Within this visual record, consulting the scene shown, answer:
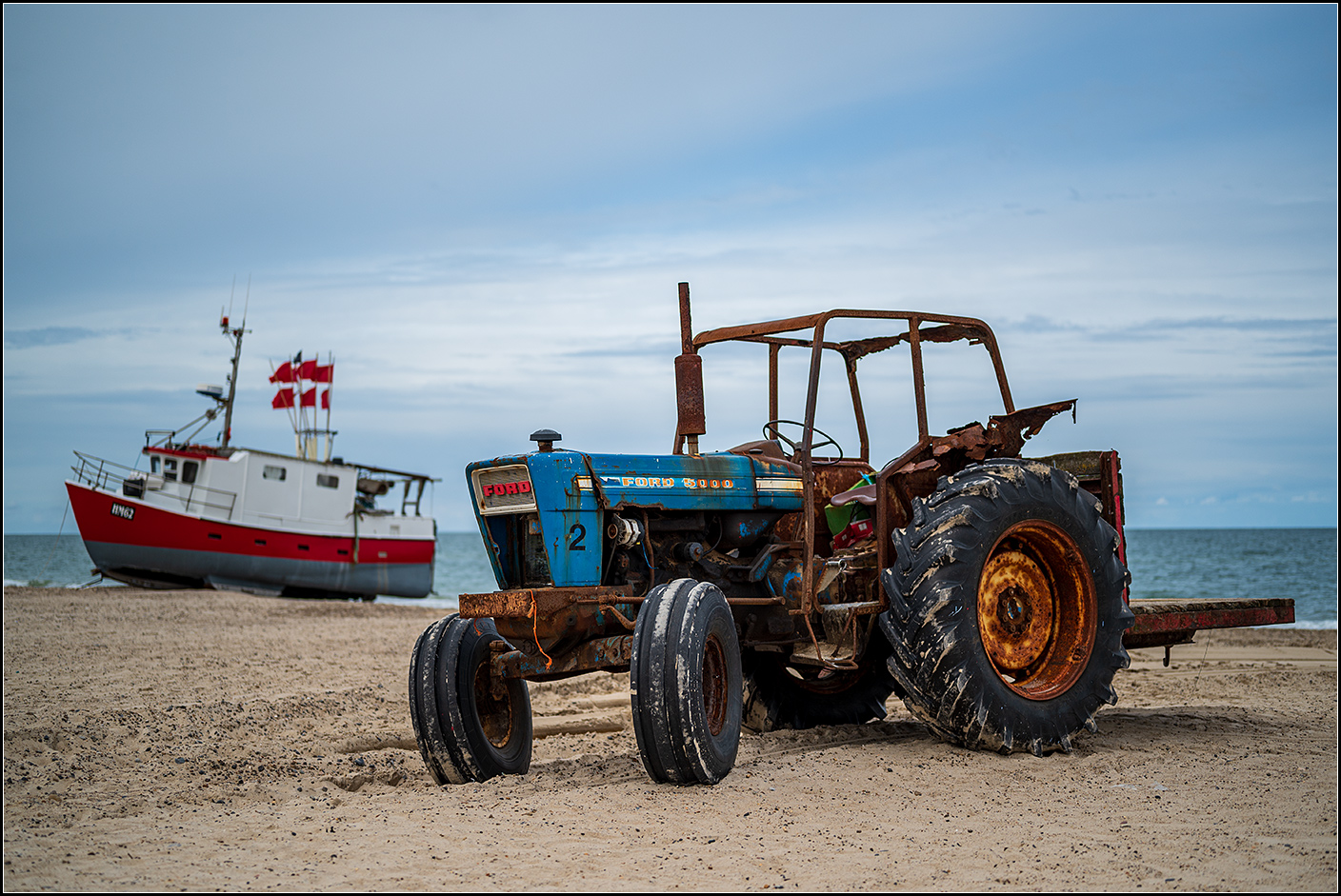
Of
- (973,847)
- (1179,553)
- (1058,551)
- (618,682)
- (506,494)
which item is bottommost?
(1179,553)

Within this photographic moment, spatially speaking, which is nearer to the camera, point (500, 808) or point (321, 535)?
point (500, 808)

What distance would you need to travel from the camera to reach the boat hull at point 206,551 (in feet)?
76.4

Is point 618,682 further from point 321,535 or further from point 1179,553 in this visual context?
point 1179,553

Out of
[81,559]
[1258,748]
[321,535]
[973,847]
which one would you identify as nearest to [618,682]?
[1258,748]

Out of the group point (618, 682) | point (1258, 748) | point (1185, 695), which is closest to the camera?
point (1258, 748)

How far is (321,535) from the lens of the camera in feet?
83.3

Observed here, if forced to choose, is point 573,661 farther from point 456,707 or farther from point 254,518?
point 254,518

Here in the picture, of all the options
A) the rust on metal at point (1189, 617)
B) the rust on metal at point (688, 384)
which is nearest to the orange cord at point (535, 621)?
the rust on metal at point (688, 384)

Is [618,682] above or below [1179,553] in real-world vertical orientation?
above

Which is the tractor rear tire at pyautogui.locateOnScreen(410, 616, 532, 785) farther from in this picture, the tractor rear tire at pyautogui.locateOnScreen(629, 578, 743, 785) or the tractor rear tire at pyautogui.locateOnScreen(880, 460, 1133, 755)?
the tractor rear tire at pyautogui.locateOnScreen(880, 460, 1133, 755)

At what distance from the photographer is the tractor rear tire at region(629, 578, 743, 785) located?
4.89 m

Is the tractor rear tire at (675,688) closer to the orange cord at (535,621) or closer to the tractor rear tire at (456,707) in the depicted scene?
the orange cord at (535,621)

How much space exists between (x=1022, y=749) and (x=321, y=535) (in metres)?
22.2

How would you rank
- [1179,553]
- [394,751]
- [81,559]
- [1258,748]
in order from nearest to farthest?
[1258,748], [394,751], [1179,553], [81,559]
